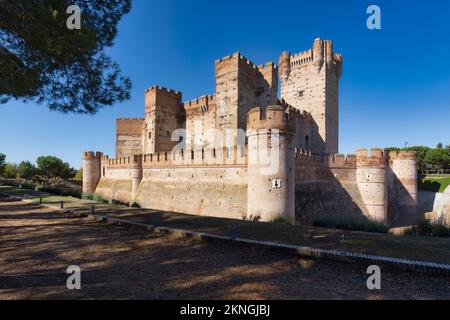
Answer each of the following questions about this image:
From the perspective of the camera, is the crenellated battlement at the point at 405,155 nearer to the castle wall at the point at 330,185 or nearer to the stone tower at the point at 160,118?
the castle wall at the point at 330,185

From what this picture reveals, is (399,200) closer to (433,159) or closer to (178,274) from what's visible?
(178,274)

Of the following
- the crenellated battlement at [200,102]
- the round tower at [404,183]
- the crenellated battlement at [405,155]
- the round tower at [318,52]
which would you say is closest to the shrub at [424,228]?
the round tower at [404,183]

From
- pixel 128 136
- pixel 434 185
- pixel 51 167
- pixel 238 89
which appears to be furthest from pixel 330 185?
pixel 51 167

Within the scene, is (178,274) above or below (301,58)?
below

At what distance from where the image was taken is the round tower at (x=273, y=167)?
12477mm

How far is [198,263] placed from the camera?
4.74m

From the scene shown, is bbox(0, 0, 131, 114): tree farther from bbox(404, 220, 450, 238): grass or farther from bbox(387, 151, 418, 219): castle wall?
bbox(387, 151, 418, 219): castle wall

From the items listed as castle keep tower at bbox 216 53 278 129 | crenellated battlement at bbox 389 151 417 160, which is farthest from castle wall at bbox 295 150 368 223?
castle keep tower at bbox 216 53 278 129

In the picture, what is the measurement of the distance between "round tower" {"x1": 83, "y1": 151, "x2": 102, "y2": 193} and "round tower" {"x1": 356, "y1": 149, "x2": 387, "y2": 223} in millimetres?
30813

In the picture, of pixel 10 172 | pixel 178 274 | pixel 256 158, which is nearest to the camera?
pixel 178 274

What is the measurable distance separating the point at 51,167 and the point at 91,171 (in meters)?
37.7

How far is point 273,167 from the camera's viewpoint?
1254 cm

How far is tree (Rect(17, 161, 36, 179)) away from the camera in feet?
189

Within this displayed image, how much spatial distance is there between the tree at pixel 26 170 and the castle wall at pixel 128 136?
130ft
